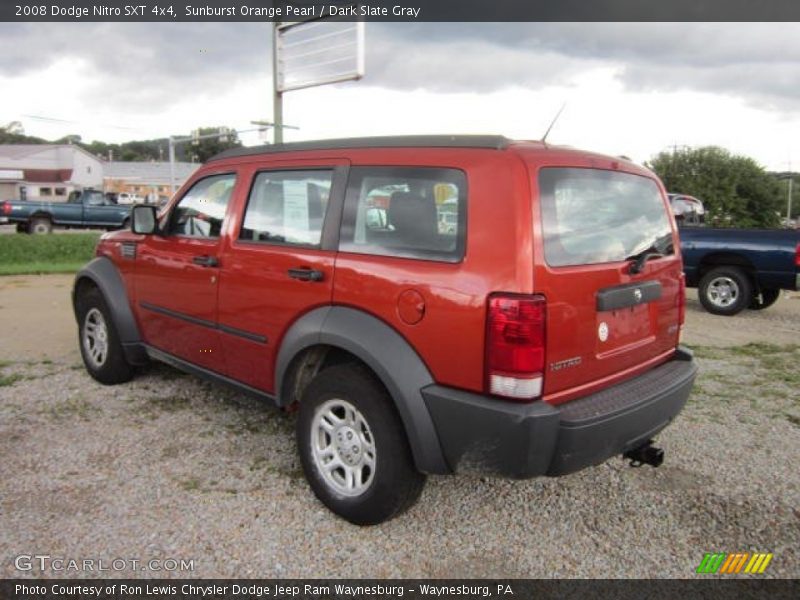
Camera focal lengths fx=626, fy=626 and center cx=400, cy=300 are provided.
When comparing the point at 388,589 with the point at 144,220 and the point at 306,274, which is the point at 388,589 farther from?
the point at 144,220

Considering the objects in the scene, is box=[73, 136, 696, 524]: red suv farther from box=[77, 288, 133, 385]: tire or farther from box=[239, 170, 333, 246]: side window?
box=[77, 288, 133, 385]: tire

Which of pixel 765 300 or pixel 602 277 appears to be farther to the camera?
pixel 765 300

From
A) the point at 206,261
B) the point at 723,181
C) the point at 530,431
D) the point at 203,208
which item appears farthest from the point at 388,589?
the point at 723,181

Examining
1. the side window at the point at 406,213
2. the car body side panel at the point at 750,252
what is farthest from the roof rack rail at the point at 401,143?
the car body side panel at the point at 750,252

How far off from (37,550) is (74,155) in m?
76.5

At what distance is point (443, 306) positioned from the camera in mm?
2584

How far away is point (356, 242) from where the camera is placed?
302 cm

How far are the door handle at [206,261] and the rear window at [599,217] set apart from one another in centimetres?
204

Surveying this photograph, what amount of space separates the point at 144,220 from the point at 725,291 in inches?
312

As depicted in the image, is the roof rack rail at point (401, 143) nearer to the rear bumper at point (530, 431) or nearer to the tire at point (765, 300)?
the rear bumper at point (530, 431)

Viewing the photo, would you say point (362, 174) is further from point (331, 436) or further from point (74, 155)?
point (74, 155)

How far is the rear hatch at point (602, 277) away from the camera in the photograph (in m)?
2.58

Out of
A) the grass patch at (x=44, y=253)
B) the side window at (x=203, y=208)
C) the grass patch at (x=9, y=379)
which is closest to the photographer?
the side window at (x=203, y=208)

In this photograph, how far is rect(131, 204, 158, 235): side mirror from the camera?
4328 millimetres
